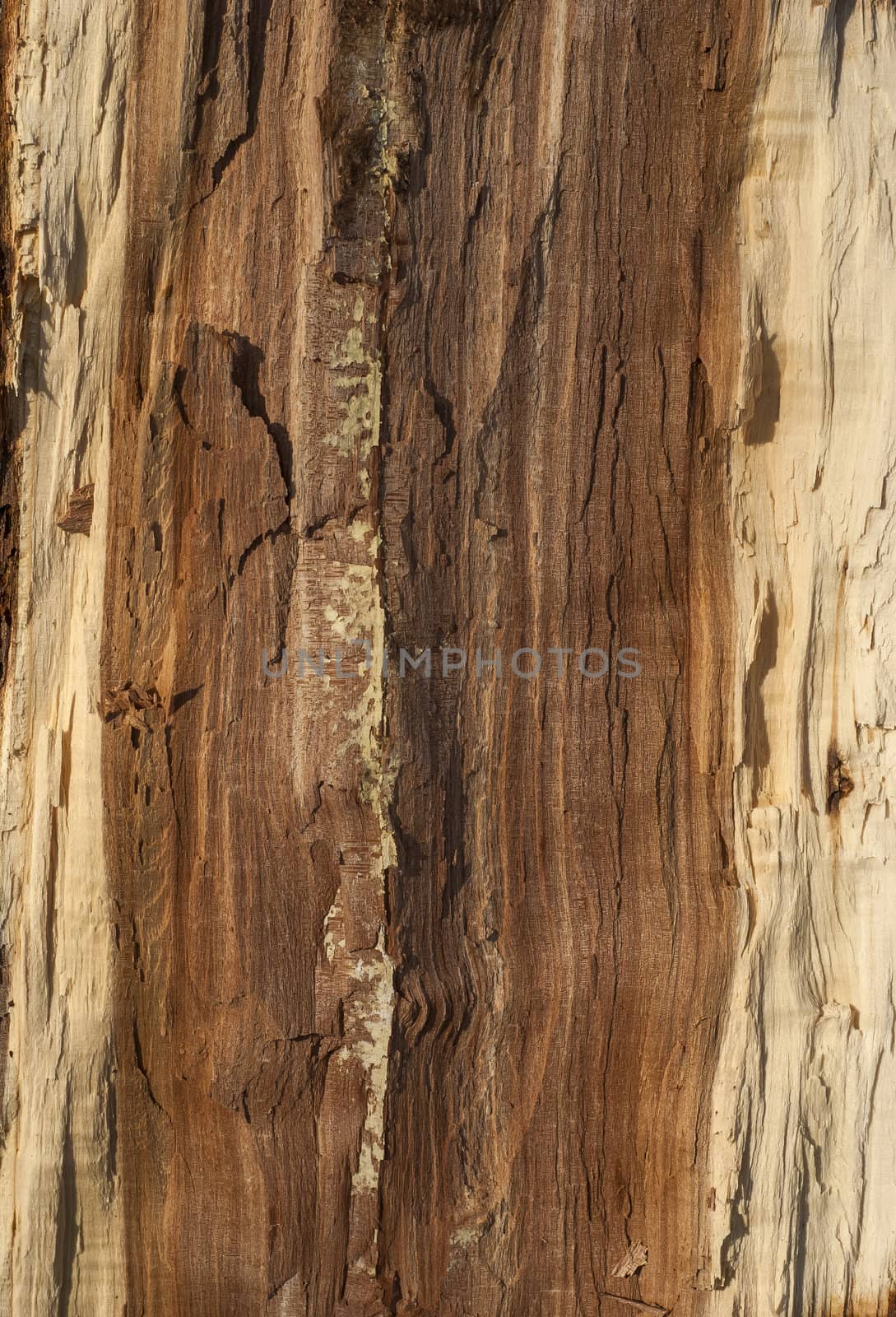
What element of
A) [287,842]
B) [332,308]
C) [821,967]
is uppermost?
[332,308]

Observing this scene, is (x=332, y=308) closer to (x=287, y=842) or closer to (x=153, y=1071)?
(x=287, y=842)

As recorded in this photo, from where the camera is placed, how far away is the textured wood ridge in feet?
2.54

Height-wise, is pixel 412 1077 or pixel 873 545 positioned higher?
pixel 873 545

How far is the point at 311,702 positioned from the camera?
2.54 feet

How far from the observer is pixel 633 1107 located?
82 centimetres

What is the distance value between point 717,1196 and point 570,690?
496 mm

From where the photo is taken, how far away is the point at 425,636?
2.55 feet

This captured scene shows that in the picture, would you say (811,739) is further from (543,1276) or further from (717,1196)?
(543,1276)

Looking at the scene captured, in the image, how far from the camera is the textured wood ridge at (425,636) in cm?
77

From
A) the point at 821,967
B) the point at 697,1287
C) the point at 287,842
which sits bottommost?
the point at 697,1287

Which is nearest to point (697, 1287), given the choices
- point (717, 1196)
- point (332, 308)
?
point (717, 1196)

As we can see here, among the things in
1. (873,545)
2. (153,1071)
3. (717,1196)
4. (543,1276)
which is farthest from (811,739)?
(153,1071)

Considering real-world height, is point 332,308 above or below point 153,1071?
above

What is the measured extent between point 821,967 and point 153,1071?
64 cm
